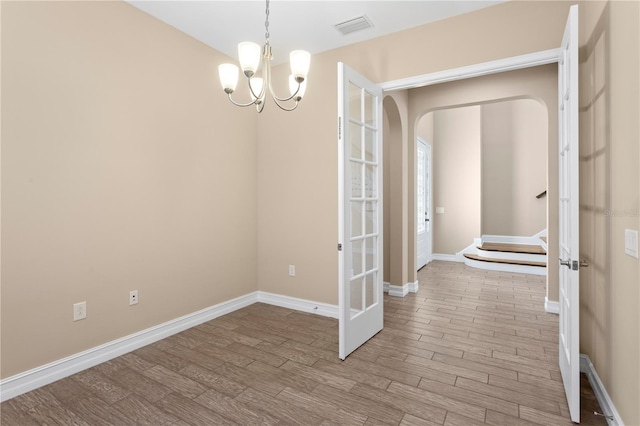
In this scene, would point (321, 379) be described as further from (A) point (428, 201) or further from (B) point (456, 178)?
(B) point (456, 178)

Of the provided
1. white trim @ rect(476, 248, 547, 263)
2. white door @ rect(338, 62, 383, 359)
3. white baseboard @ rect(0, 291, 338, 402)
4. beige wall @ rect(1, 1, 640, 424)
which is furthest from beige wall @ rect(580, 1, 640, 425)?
white trim @ rect(476, 248, 547, 263)

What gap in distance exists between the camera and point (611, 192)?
→ 181 centimetres

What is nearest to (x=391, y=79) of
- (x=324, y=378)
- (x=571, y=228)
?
(x=571, y=228)

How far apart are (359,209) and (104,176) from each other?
79.3 inches

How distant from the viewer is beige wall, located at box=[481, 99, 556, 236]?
6.73 m

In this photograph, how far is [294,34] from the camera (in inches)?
126

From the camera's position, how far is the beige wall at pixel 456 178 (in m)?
6.59

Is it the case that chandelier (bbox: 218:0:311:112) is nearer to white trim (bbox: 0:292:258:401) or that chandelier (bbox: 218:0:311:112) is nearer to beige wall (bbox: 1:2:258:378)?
Answer: beige wall (bbox: 1:2:258:378)

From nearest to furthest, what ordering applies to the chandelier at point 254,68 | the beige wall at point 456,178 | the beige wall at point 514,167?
the chandelier at point 254,68, the beige wall at point 456,178, the beige wall at point 514,167

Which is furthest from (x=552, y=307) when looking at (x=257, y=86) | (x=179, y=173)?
(x=179, y=173)

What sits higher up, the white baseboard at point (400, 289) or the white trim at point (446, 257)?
the white trim at point (446, 257)

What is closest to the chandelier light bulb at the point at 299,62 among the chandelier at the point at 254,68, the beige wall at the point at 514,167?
the chandelier at the point at 254,68

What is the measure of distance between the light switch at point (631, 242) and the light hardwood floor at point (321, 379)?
102 cm

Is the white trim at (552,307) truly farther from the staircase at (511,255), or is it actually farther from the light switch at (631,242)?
the light switch at (631,242)
